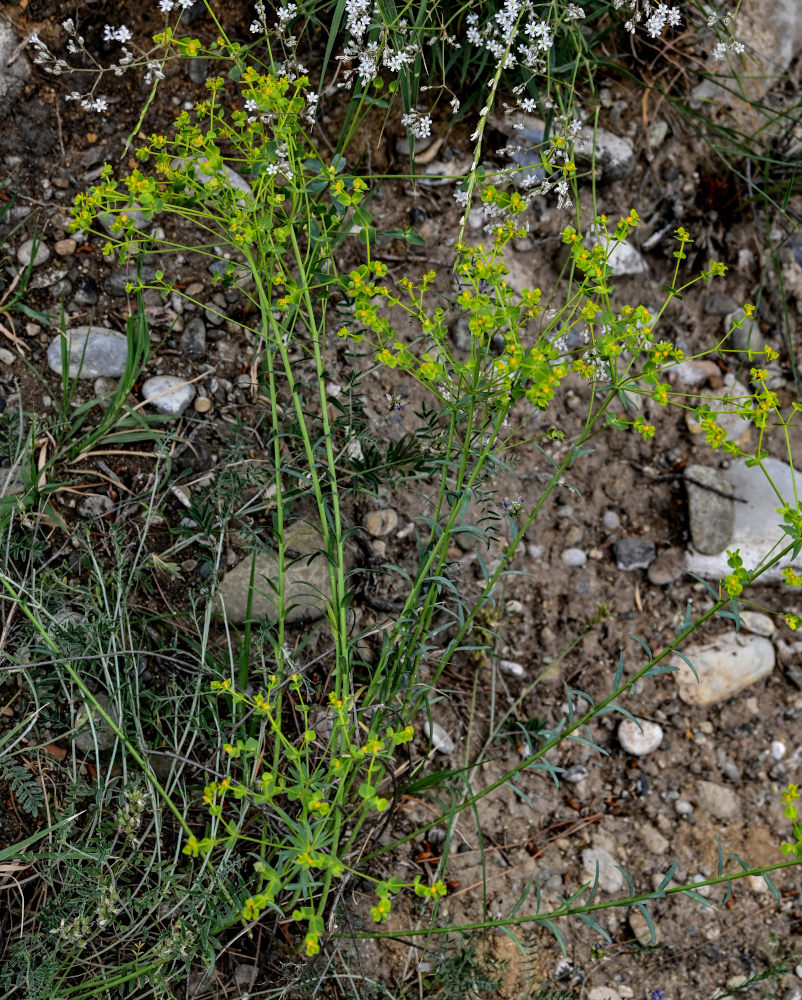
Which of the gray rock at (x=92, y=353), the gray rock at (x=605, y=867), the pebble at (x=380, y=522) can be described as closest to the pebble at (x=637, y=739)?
the gray rock at (x=605, y=867)

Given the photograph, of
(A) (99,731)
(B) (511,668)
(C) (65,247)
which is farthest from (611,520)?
(C) (65,247)

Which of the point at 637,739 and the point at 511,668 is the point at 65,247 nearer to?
the point at 511,668

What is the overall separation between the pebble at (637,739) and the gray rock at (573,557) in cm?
51

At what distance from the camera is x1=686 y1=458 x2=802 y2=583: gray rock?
3002mm

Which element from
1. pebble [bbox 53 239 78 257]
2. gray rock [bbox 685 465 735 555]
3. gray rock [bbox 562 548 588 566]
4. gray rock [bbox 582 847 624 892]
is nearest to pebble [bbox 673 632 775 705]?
gray rock [bbox 685 465 735 555]

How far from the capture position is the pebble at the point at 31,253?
2.70m

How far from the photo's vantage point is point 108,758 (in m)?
2.31

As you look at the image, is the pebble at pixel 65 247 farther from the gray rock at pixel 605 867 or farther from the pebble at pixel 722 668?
the gray rock at pixel 605 867

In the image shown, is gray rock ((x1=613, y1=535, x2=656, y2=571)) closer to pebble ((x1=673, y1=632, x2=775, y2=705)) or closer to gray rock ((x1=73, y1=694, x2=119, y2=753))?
pebble ((x1=673, y1=632, x2=775, y2=705))

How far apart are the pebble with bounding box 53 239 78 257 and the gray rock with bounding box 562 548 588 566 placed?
181 centimetres

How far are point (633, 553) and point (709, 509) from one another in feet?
1.02

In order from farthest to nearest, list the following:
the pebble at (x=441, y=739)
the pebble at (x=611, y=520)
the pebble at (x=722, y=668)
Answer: the pebble at (x=611, y=520) < the pebble at (x=722, y=668) < the pebble at (x=441, y=739)

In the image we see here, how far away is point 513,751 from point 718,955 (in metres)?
0.82

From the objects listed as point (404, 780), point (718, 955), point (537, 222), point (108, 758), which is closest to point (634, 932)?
point (718, 955)
